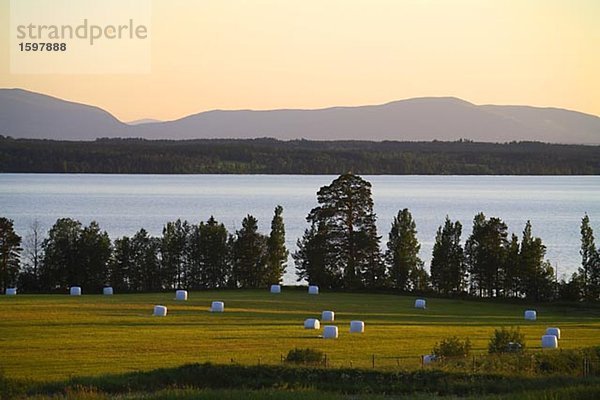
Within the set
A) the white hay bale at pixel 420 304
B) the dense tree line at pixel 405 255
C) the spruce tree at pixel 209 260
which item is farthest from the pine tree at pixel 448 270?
the spruce tree at pixel 209 260

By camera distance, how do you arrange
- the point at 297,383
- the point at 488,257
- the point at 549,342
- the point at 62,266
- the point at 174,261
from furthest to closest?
the point at 174,261
the point at 62,266
the point at 488,257
the point at 549,342
the point at 297,383

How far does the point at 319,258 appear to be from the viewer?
77062 mm

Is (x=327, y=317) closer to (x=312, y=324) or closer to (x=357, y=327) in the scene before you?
(x=312, y=324)

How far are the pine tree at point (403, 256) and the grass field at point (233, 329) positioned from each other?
25.6ft

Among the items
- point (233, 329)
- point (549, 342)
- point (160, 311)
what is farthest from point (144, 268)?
point (549, 342)

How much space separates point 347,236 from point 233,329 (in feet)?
105

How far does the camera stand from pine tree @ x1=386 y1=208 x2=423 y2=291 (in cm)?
7638

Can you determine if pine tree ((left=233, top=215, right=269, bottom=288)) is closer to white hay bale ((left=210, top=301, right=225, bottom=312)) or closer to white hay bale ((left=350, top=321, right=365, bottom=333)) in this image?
white hay bale ((left=210, top=301, right=225, bottom=312))

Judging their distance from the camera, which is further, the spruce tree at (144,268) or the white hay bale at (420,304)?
the spruce tree at (144,268)

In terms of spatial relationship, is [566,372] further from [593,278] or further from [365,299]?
[593,278]

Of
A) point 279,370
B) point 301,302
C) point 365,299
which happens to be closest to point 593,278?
point 365,299

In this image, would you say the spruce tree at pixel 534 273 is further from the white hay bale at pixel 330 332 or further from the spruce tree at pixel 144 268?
the white hay bale at pixel 330 332

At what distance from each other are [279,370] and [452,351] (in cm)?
861

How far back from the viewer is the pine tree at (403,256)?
76375 millimetres
